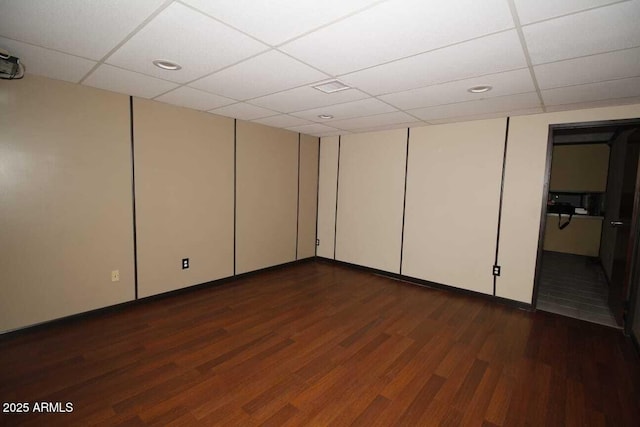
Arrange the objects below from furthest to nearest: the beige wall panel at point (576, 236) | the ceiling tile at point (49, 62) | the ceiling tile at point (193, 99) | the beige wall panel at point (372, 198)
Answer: the beige wall panel at point (576, 236)
the beige wall panel at point (372, 198)
the ceiling tile at point (193, 99)
the ceiling tile at point (49, 62)

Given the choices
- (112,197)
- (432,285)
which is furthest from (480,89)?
(112,197)

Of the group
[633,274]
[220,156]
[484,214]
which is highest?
[220,156]

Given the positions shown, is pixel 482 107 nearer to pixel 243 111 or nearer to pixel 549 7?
pixel 549 7

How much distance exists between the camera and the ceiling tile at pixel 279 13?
1542mm

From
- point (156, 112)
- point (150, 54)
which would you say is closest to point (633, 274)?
point (150, 54)

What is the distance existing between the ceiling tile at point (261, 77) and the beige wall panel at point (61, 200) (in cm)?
128

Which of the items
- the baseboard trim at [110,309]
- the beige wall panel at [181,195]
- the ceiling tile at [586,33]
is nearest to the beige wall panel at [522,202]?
the ceiling tile at [586,33]

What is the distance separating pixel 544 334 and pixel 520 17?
3136mm

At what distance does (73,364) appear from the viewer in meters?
2.35

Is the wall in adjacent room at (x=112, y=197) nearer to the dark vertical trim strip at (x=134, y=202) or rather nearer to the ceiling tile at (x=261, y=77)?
the dark vertical trim strip at (x=134, y=202)

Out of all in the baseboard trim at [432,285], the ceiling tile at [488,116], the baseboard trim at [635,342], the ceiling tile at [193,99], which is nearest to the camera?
the baseboard trim at [635,342]

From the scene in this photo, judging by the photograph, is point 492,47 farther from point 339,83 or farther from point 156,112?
point 156,112

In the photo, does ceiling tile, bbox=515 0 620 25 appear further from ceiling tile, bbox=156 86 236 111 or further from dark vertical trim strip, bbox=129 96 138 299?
dark vertical trim strip, bbox=129 96 138 299

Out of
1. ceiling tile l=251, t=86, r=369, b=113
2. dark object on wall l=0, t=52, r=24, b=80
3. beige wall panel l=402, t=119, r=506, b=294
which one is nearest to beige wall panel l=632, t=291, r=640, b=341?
beige wall panel l=402, t=119, r=506, b=294
